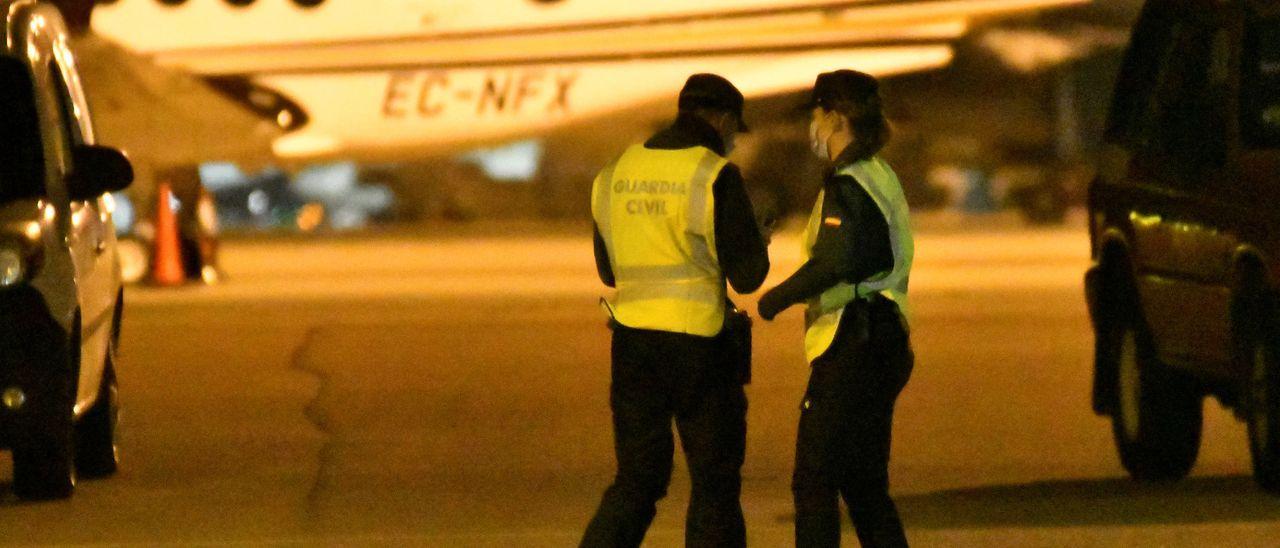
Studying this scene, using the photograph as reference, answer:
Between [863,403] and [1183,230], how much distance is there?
3.08 m

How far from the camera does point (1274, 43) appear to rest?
361 inches

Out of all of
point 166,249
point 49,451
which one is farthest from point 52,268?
point 166,249

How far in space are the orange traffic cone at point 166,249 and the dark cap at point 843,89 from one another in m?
14.7

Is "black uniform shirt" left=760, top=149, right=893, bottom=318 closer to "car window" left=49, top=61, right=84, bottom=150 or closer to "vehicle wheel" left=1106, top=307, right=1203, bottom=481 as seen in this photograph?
"vehicle wheel" left=1106, top=307, right=1203, bottom=481

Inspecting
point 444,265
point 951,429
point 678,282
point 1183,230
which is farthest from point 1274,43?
point 444,265

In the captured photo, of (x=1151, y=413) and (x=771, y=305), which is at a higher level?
(x=771, y=305)

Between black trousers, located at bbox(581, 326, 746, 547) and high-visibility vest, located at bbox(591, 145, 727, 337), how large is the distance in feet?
0.22

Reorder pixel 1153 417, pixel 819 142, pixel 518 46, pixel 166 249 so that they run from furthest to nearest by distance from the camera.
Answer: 1. pixel 518 46
2. pixel 166 249
3. pixel 1153 417
4. pixel 819 142

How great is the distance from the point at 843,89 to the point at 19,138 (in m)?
3.80

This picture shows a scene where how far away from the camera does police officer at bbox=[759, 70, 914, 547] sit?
6613mm

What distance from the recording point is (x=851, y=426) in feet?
21.8

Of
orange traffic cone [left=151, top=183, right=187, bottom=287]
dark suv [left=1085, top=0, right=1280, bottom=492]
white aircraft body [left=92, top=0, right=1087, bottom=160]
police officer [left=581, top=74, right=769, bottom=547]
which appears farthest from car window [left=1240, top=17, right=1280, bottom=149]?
white aircraft body [left=92, top=0, right=1087, bottom=160]

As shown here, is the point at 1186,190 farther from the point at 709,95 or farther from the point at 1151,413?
the point at 709,95

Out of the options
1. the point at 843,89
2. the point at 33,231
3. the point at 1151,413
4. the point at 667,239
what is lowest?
the point at 1151,413
